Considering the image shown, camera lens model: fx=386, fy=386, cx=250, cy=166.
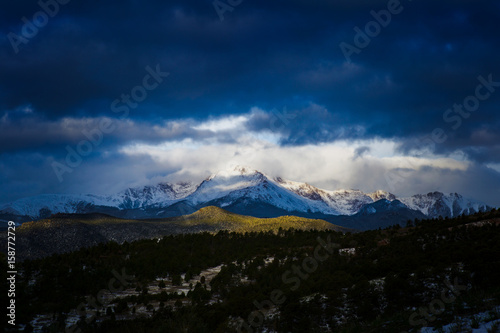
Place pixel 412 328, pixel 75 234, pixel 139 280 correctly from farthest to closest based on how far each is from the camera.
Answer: pixel 75 234, pixel 139 280, pixel 412 328

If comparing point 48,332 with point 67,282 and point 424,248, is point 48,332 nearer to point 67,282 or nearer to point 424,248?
point 67,282

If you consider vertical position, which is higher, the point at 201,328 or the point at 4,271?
the point at 4,271

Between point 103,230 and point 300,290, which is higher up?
point 103,230

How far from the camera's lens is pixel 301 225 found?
12888 cm

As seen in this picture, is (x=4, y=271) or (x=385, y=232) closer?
(x=4, y=271)

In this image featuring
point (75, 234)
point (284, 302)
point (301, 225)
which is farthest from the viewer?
point (301, 225)

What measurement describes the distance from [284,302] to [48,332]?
49.3 feet

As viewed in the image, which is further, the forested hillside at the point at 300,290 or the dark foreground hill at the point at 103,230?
the dark foreground hill at the point at 103,230

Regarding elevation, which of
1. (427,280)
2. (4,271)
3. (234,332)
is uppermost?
(4,271)

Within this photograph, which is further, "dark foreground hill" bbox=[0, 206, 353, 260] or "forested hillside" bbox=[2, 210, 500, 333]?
"dark foreground hill" bbox=[0, 206, 353, 260]

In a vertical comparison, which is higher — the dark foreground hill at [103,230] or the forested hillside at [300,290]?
the dark foreground hill at [103,230]

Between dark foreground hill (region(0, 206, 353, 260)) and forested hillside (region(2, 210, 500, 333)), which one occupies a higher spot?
dark foreground hill (region(0, 206, 353, 260))

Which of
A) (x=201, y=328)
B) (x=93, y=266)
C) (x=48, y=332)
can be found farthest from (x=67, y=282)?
(x=201, y=328)

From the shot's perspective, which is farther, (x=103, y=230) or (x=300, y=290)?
(x=103, y=230)
